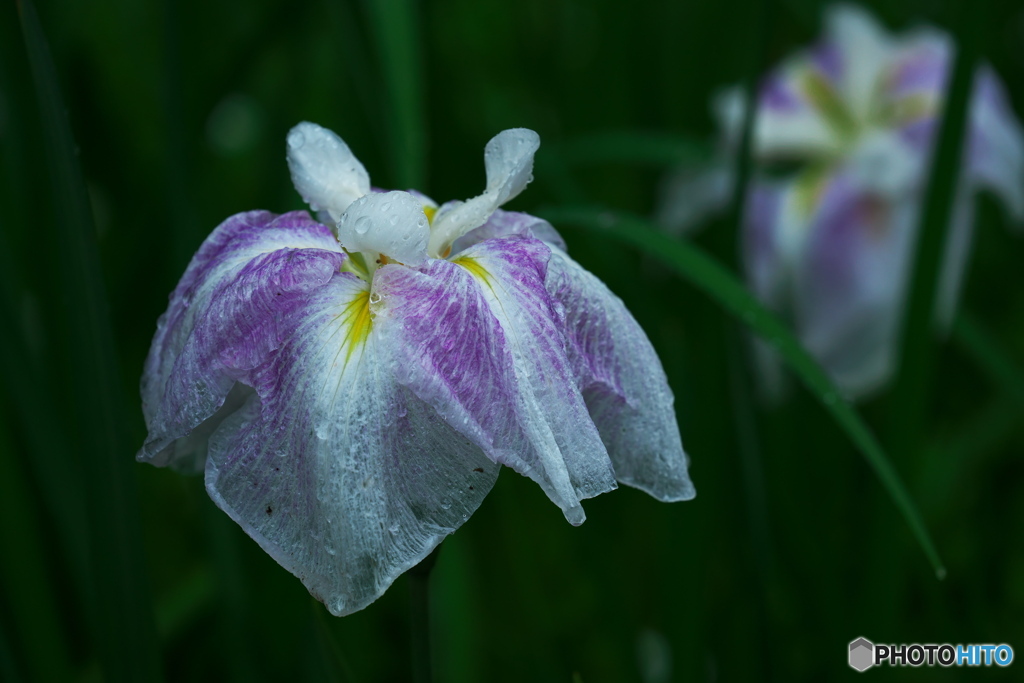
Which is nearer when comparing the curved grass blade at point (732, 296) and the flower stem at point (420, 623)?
the flower stem at point (420, 623)

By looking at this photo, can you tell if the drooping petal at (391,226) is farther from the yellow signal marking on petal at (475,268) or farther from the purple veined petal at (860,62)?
the purple veined petal at (860,62)

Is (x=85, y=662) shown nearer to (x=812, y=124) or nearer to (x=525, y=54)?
(x=812, y=124)

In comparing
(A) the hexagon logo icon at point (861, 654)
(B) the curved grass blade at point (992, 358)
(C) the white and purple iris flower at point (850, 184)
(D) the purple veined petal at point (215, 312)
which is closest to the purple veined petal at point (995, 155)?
(C) the white and purple iris flower at point (850, 184)

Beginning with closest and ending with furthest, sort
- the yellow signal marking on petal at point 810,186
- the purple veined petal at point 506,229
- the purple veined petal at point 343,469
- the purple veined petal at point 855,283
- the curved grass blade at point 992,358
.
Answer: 1. the purple veined petal at point 343,469
2. the purple veined petal at point 506,229
3. the curved grass blade at point 992,358
4. the purple veined petal at point 855,283
5. the yellow signal marking on petal at point 810,186

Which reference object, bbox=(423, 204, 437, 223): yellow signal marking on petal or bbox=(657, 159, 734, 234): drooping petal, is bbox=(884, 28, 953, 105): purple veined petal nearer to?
bbox=(657, 159, 734, 234): drooping petal

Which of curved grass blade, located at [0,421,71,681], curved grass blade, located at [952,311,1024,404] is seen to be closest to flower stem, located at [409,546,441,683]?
curved grass blade, located at [0,421,71,681]

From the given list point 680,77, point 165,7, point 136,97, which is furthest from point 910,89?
point 136,97
